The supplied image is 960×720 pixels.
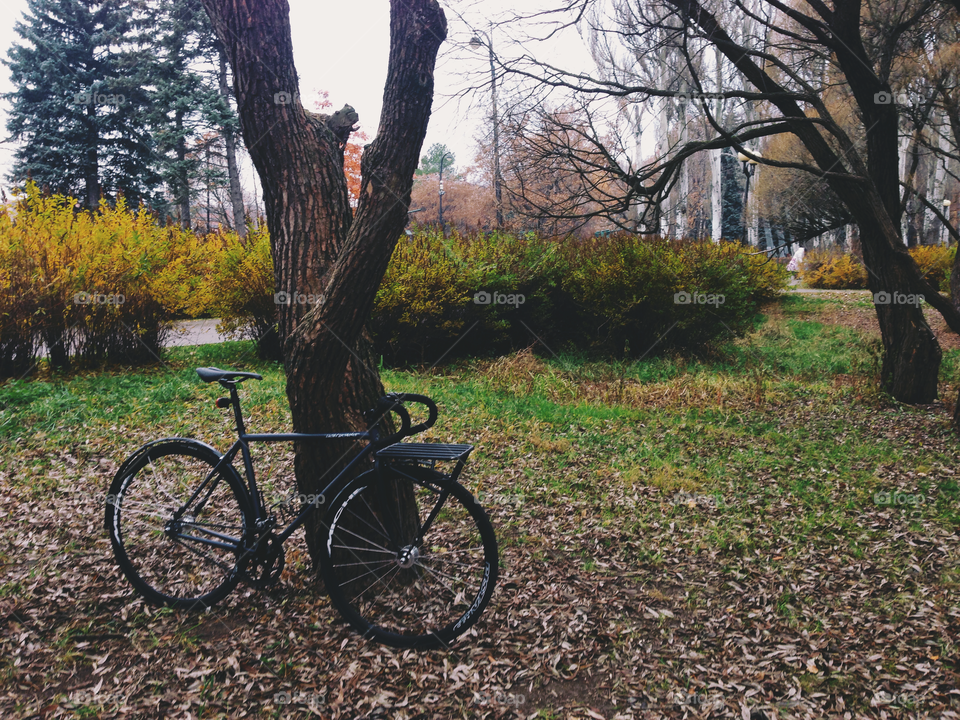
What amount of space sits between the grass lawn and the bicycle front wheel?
14 cm

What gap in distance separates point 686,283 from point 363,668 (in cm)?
825

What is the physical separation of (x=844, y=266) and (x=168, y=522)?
78.5ft

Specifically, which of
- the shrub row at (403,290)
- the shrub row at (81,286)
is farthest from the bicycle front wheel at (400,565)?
the shrub row at (81,286)

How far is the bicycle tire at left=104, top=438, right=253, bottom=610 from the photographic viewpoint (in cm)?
304

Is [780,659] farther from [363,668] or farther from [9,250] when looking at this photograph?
[9,250]

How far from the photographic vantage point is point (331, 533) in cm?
278

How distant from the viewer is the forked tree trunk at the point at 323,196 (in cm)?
271

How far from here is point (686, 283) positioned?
9617 mm

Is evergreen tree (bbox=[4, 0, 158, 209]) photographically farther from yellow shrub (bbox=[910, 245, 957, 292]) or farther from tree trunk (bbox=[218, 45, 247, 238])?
yellow shrub (bbox=[910, 245, 957, 292])

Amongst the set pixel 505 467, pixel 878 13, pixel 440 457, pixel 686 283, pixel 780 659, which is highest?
pixel 878 13

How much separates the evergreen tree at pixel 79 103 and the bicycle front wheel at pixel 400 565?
25.1 metres

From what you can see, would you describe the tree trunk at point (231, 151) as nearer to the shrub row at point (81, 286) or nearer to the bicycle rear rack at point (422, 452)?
the shrub row at point (81, 286)

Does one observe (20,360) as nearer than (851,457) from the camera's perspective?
No

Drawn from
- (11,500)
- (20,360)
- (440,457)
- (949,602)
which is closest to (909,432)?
(949,602)
